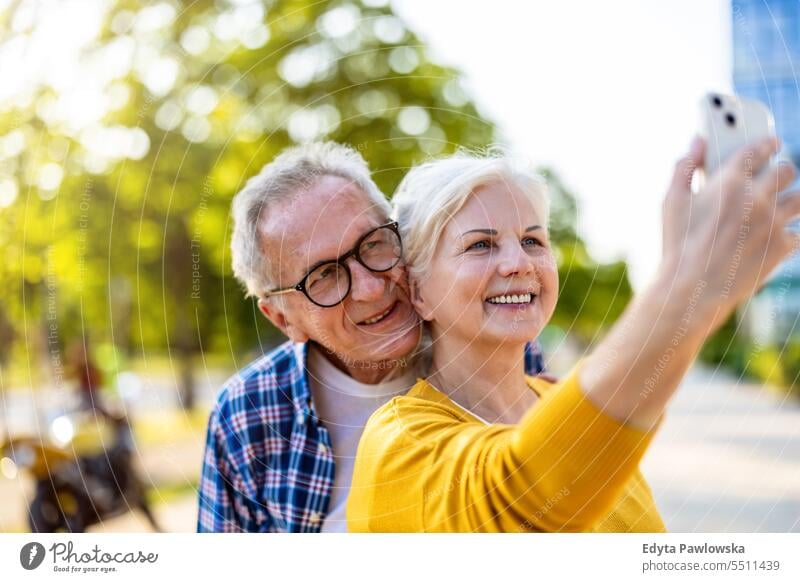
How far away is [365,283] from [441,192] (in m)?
0.20

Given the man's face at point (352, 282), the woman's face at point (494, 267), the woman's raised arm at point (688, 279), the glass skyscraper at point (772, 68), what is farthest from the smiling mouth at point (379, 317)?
the glass skyscraper at point (772, 68)

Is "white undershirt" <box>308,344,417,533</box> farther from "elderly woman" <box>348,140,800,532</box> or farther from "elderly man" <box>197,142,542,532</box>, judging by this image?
"elderly woman" <box>348,140,800,532</box>

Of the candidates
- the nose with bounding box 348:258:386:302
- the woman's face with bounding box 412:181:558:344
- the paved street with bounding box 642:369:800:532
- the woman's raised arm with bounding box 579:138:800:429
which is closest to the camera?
the woman's raised arm with bounding box 579:138:800:429

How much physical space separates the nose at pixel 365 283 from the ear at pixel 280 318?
169 mm

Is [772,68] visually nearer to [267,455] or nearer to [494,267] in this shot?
[494,267]

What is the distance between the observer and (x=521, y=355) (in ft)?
4.24

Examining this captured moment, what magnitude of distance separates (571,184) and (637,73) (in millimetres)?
252

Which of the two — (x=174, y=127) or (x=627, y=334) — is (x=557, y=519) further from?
(x=174, y=127)

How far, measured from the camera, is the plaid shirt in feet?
5.09

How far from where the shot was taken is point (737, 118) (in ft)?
3.46

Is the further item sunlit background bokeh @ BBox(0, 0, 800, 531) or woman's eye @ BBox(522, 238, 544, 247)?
sunlit background bokeh @ BBox(0, 0, 800, 531)

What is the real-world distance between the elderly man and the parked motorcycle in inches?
14.7

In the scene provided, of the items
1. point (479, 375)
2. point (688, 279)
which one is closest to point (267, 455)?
point (479, 375)
